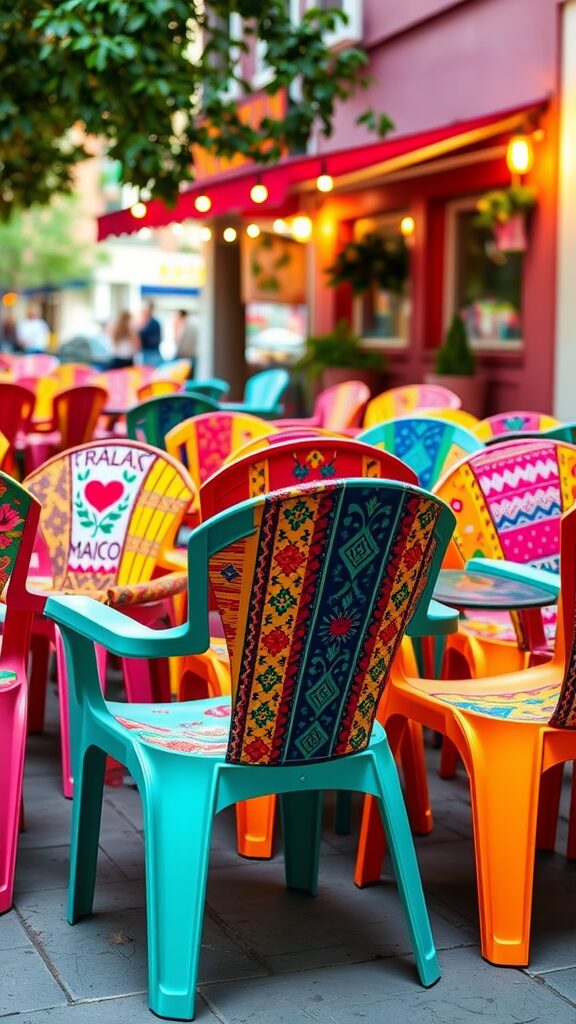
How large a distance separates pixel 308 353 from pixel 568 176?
15.7 feet

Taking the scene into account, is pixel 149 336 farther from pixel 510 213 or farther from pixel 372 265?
pixel 510 213

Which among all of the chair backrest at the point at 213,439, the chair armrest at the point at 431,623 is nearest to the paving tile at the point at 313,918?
the chair armrest at the point at 431,623

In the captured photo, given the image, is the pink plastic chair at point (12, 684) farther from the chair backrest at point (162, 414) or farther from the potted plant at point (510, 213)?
the potted plant at point (510, 213)

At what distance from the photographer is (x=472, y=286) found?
12.1m

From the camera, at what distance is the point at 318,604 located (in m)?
2.71

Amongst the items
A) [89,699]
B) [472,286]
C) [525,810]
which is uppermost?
[472,286]

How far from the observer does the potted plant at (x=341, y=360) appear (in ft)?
44.4

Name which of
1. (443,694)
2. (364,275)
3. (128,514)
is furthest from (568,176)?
(443,694)

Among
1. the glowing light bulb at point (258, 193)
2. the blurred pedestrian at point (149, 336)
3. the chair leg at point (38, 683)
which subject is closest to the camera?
the chair leg at point (38, 683)

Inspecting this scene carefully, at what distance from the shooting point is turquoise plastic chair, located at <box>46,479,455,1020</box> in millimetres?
2635

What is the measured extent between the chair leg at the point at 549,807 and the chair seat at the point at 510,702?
1.20ft


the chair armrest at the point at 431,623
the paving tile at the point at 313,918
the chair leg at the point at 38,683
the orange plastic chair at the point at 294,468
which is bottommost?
the paving tile at the point at 313,918

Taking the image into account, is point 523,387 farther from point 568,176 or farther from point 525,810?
point 525,810

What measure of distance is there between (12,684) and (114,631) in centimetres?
57
